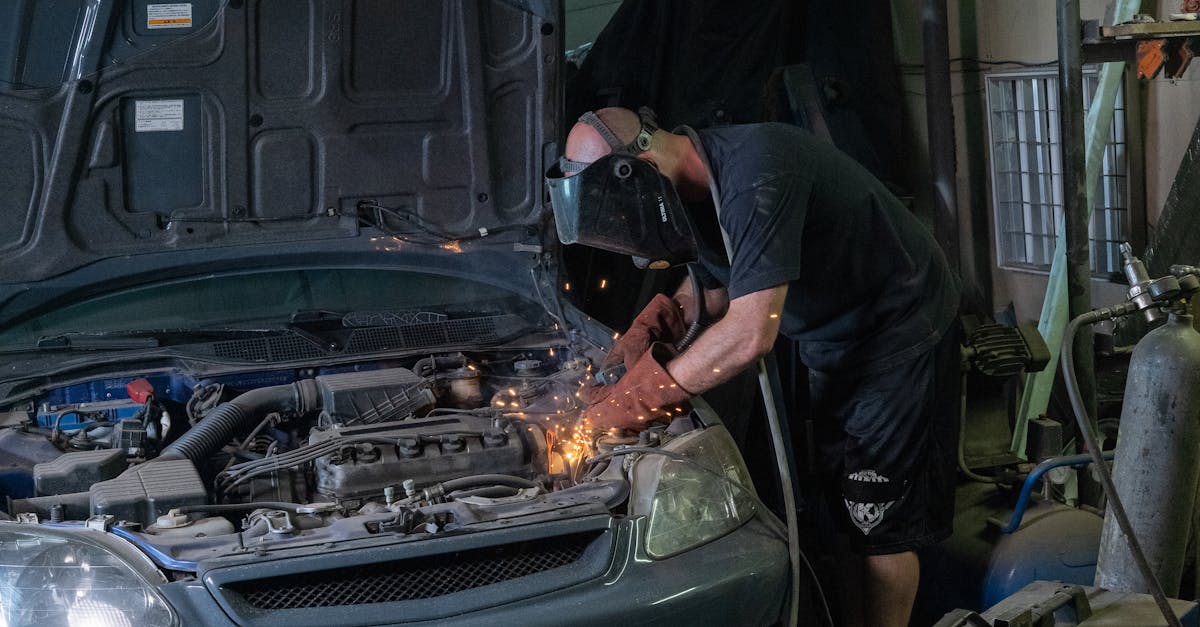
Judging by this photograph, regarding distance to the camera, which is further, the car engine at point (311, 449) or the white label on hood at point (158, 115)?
the white label on hood at point (158, 115)

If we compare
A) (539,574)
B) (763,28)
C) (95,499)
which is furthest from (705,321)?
(763,28)

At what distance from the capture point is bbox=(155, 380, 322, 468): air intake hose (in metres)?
2.88

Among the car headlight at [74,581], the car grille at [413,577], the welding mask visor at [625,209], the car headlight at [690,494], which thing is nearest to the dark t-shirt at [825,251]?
the welding mask visor at [625,209]

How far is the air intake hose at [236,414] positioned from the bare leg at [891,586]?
1.61 metres

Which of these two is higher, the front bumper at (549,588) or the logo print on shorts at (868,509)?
the front bumper at (549,588)

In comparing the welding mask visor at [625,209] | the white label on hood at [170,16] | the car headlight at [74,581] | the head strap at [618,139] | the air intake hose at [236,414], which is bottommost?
the car headlight at [74,581]

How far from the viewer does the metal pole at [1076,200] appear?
3.68m

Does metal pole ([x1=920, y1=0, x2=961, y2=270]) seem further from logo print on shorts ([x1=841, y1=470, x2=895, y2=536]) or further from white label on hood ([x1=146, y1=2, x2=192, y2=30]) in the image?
white label on hood ([x1=146, y1=2, x2=192, y2=30])

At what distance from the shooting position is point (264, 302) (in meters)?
3.56

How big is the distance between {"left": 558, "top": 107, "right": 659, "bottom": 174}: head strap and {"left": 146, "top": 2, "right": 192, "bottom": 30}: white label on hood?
128cm

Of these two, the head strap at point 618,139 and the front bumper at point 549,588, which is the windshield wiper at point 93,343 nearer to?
the front bumper at point 549,588

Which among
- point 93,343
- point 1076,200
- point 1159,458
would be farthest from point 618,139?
point 1076,200

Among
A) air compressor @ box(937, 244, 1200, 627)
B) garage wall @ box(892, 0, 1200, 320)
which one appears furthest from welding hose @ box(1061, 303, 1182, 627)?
garage wall @ box(892, 0, 1200, 320)

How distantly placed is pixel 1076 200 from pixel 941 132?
47.6 inches
